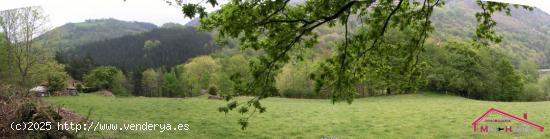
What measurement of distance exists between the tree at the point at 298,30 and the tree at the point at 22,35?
9.52 m

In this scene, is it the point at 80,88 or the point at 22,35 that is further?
the point at 80,88

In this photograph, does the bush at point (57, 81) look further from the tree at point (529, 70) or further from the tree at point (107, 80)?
the tree at point (529, 70)

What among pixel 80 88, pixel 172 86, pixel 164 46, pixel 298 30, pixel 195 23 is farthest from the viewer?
pixel 195 23

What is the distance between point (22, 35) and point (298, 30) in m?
11.8

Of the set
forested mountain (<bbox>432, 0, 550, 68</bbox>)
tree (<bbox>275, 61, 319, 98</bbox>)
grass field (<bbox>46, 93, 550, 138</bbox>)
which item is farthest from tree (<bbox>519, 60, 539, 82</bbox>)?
tree (<bbox>275, 61, 319, 98</bbox>)

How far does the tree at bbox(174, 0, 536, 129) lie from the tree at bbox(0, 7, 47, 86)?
9520 millimetres

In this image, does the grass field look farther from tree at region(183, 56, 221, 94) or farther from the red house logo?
tree at region(183, 56, 221, 94)

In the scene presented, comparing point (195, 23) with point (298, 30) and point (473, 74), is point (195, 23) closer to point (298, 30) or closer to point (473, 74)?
point (473, 74)


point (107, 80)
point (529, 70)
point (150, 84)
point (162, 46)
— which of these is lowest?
point (150, 84)

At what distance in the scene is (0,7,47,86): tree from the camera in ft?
40.6

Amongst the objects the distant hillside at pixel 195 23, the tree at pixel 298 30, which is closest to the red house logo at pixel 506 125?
the tree at pixel 298 30

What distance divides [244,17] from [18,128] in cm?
403

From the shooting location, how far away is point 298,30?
4398mm

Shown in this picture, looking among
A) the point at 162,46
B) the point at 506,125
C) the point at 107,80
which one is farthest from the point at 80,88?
the point at 162,46
